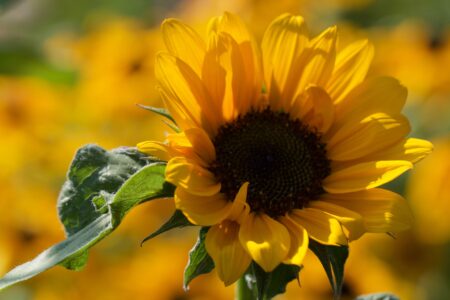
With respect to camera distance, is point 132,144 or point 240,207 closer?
point 240,207

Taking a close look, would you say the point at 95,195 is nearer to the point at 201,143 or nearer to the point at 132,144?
the point at 201,143

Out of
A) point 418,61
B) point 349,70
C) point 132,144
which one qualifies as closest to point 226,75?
point 349,70

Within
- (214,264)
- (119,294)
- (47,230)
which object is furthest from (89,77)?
(214,264)

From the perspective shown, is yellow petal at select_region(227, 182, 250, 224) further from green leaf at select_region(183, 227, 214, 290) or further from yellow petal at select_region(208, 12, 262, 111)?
yellow petal at select_region(208, 12, 262, 111)

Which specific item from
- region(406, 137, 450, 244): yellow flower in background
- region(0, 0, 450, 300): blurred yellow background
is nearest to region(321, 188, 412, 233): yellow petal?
region(0, 0, 450, 300): blurred yellow background

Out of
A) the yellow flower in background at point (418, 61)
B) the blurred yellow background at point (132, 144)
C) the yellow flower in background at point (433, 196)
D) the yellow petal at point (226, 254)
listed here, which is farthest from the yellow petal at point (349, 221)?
the yellow flower in background at point (418, 61)

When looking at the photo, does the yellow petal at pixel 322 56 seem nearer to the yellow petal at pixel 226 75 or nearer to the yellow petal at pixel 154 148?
the yellow petal at pixel 226 75
